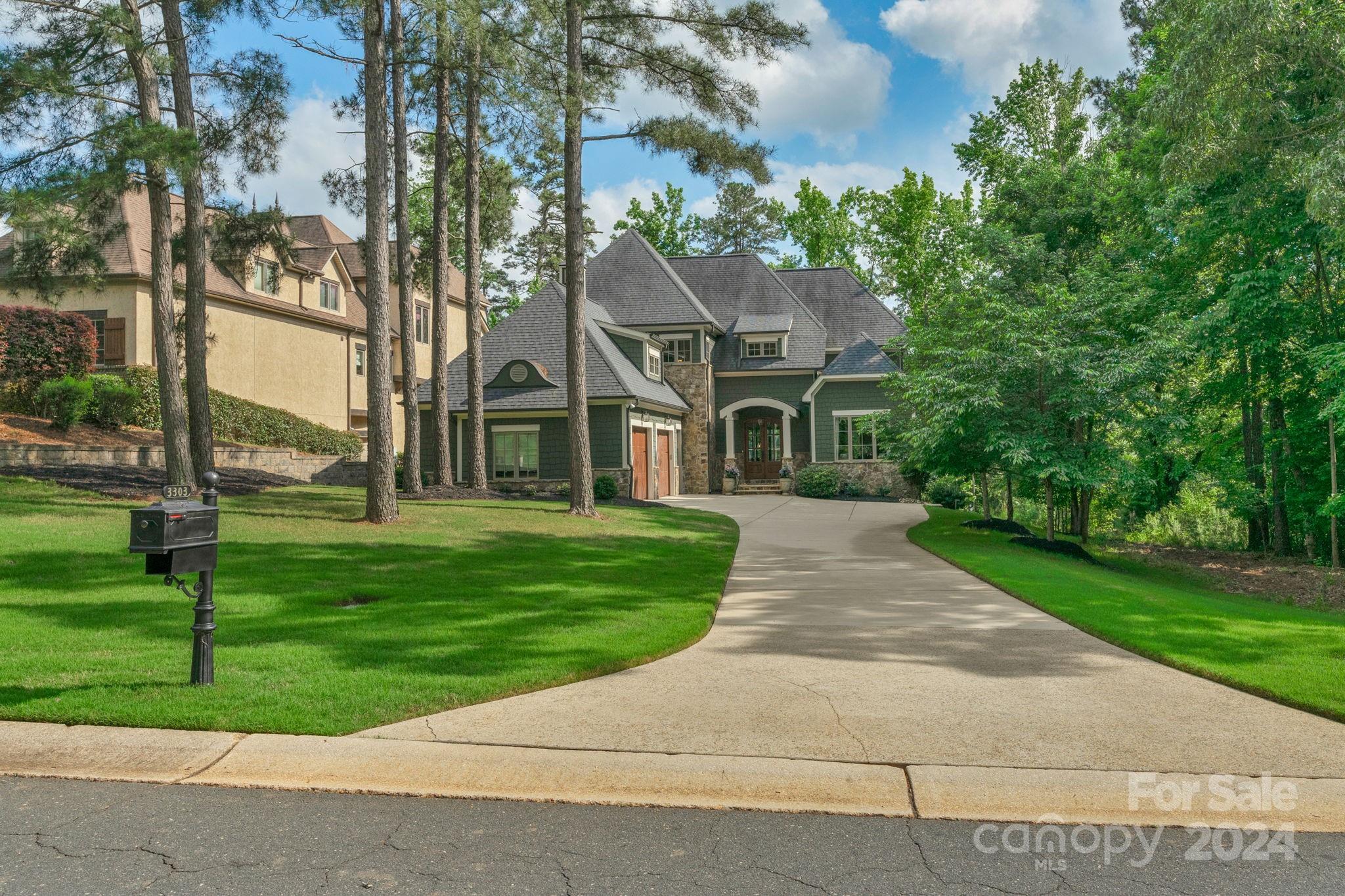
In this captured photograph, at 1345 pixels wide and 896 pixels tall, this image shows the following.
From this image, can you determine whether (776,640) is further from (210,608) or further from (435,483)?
(435,483)

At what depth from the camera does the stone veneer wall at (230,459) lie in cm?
1903

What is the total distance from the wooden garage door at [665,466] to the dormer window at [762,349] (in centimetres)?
584

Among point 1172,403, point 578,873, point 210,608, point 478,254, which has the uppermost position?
point 478,254

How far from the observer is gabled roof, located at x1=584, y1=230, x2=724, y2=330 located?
33531 mm

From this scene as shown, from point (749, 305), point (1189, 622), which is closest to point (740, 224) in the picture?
point (749, 305)

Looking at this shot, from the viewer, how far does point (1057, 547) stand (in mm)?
17672

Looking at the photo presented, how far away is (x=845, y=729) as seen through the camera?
17.6 feet

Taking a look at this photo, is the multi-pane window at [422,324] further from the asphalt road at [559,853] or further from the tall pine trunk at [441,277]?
the asphalt road at [559,853]

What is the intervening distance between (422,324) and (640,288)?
1259 centimetres

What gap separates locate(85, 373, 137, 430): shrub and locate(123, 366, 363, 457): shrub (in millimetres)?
550

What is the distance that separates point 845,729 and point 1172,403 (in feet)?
51.9

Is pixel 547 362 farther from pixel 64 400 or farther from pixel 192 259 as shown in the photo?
pixel 192 259

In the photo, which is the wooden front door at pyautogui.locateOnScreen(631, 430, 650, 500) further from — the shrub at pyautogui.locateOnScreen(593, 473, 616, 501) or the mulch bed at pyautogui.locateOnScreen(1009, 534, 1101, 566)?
the mulch bed at pyautogui.locateOnScreen(1009, 534, 1101, 566)

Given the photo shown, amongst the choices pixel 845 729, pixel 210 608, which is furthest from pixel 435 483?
pixel 845 729
